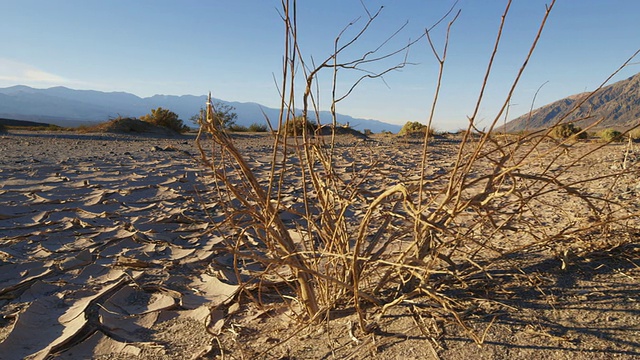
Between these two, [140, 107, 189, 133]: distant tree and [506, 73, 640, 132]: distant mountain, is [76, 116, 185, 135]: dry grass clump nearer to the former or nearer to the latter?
[140, 107, 189, 133]: distant tree

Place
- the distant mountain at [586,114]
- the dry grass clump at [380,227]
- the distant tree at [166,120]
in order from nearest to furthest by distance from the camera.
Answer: the dry grass clump at [380,227] < the distant mountain at [586,114] < the distant tree at [166,120]

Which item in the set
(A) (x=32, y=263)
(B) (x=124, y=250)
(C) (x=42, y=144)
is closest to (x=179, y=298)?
(B) (x=124, y=250)

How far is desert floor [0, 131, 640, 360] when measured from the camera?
1.35m

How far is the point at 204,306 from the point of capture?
195 cm

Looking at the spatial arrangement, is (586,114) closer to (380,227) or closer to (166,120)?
(380,227)

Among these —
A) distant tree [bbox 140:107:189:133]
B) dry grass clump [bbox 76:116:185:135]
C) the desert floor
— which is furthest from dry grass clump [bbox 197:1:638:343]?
distant tree [bbox 140:107:189:133]

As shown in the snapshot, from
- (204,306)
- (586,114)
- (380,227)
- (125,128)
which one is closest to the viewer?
(586,114)

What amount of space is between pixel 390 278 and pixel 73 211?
2.69 metres

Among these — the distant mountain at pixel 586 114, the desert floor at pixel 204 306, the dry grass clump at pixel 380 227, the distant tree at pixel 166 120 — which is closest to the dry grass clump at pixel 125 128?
the distant tree at pixel 166 120

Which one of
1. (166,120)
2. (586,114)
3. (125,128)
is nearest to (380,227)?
(586,114)

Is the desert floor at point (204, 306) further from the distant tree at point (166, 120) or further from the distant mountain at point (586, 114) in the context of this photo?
the distant tree at point (166, 120)

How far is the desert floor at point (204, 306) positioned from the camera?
1350 mm

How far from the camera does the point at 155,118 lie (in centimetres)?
1255

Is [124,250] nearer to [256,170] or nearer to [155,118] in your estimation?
[256,170]
